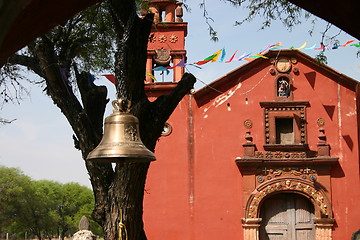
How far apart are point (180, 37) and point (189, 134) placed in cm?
272

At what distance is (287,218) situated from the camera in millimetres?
15375

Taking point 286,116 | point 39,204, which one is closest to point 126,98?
point 286,116

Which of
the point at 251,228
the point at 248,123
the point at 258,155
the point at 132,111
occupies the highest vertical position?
the point at 248,123

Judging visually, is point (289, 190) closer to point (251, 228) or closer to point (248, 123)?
point (251, 228)

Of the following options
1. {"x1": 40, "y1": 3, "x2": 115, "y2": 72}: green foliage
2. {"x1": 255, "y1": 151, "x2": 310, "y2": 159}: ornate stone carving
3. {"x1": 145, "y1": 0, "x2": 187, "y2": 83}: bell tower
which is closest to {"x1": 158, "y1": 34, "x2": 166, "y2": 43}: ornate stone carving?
{"x1": 145, "y1": 0, "x2": 187, "y2": 83}: bell tower

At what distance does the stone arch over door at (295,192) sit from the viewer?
1494 centimetres

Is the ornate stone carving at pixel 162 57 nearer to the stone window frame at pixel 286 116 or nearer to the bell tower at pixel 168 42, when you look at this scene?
the bell tower at pixel 168 42

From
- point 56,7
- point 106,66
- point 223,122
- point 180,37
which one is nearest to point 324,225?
point 223,122

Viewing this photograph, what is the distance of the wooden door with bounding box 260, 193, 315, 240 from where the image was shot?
601 inches

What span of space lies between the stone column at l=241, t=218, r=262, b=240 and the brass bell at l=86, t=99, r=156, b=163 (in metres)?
10.0

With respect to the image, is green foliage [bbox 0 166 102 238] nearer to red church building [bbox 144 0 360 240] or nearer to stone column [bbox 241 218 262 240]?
red church building [bbox 144 0 360 240]

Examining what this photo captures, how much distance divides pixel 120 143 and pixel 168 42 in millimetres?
11336

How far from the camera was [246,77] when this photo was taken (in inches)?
635

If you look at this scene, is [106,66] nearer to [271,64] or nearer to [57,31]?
[57,31]
